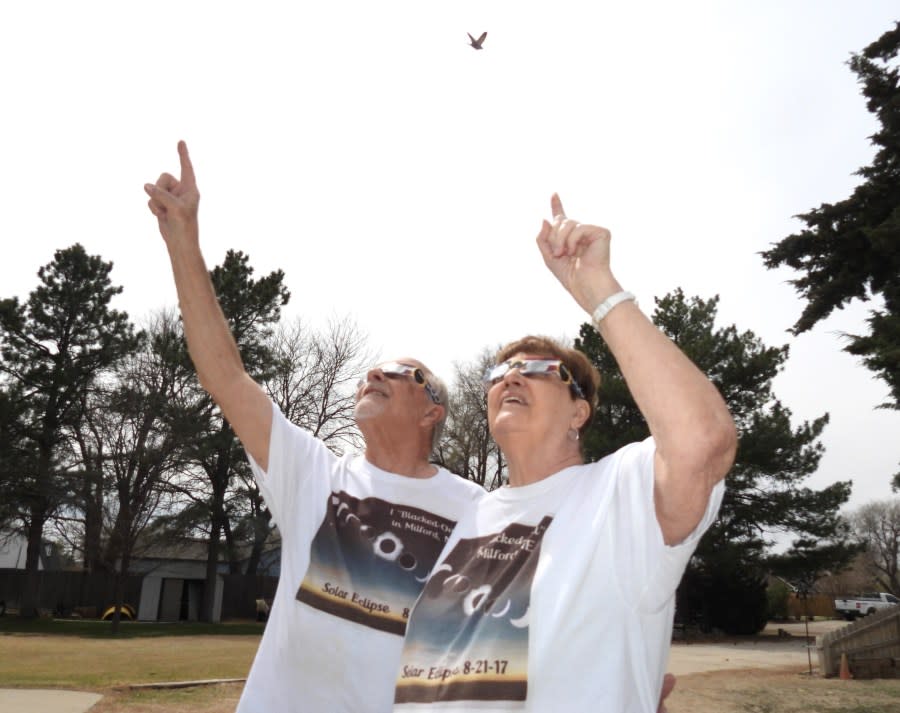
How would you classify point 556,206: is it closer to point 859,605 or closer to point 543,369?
point 543,369

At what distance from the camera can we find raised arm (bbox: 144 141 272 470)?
247 cm

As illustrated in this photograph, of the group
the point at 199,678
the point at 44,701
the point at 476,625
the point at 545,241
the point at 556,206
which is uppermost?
the point at 556,206

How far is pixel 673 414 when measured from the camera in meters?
1.58

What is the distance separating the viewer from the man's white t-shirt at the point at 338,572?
225 cm

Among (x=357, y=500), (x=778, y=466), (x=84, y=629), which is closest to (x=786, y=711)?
(x=357, y=500)

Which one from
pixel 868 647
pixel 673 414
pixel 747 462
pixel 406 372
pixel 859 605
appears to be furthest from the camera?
pixel 859 605

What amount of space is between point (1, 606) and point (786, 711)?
29.3 meters

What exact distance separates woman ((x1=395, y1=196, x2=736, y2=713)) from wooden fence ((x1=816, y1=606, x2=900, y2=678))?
49.9 feet

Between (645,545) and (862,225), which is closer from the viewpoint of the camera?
(645,545)

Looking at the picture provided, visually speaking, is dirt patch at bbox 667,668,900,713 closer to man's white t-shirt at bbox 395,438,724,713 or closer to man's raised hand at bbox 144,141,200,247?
man's white t-shirt at bbox 395,438,724,713

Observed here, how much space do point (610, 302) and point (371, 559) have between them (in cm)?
119

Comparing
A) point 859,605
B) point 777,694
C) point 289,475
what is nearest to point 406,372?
point 289,475

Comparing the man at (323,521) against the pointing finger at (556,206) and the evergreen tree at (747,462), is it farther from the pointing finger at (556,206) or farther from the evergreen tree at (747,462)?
the evergreen tree at (747,462)

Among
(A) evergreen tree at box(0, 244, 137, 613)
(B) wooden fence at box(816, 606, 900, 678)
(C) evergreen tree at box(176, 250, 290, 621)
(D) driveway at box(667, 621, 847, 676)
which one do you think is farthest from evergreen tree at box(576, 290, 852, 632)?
(A) evergreen tree at box(0, 244, 137, 613)
